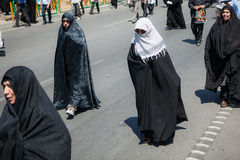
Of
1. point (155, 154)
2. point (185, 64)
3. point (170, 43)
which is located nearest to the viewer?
point (155, 154)

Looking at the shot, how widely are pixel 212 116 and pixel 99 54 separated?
5.05m

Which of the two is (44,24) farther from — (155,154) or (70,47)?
(155,154)

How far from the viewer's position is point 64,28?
5.96 meters

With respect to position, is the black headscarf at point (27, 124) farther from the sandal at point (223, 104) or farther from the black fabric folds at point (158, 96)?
the sandal at point (223, 104)

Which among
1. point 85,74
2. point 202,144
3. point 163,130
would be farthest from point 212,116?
point 85,74

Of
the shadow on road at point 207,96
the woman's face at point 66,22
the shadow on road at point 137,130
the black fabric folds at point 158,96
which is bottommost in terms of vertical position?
the shadow on road at point 207,96

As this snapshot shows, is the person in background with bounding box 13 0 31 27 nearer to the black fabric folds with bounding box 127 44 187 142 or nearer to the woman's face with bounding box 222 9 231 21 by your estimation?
the woman's face with bounding box 222 9 231 21

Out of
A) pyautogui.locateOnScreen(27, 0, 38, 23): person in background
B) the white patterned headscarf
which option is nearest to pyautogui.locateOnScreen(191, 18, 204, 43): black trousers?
the white patterned headscarf

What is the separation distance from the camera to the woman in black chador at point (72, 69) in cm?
594

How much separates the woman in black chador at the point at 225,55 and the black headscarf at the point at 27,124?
12.7ft

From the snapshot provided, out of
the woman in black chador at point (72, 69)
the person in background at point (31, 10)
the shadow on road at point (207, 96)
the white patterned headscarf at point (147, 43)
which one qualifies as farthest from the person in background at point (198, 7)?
the person in background at point (31, 10)

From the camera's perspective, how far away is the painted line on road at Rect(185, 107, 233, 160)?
15.2 feet

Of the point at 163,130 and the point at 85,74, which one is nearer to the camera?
the point at 163,130

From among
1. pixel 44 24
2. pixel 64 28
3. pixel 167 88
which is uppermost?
pixel 64 28
